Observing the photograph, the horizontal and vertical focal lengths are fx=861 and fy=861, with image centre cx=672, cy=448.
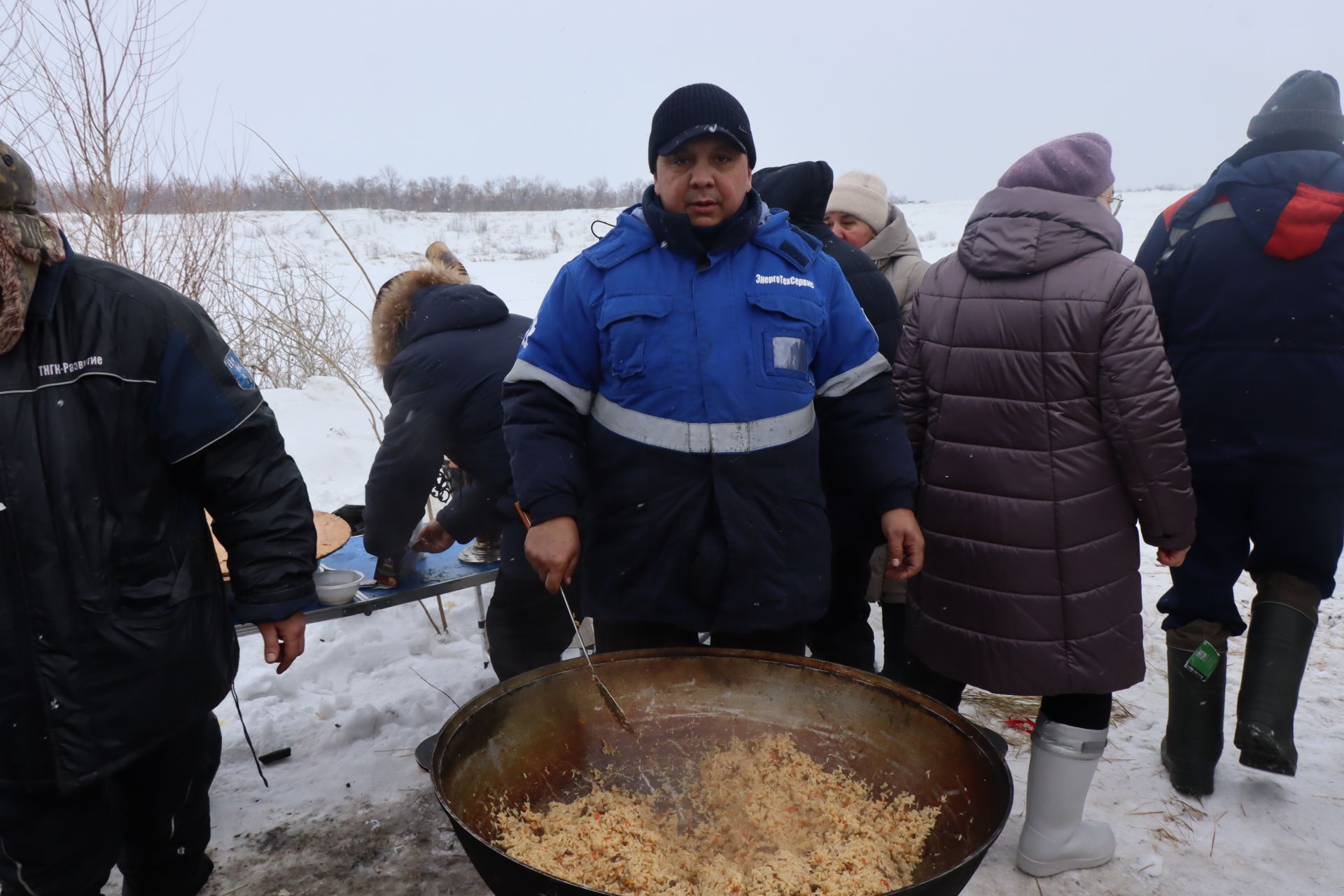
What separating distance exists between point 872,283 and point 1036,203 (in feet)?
2.52

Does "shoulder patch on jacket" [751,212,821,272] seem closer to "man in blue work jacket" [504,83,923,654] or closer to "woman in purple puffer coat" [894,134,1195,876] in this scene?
"man in blue work jacket" [504,83,923,654]

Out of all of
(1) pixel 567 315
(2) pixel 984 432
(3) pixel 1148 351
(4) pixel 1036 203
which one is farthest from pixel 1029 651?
(1) pixel 567 315

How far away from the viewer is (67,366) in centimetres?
175

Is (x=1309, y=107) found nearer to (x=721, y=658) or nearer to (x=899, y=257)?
(x=899, y=257)

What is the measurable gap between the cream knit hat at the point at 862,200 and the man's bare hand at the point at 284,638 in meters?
2.73

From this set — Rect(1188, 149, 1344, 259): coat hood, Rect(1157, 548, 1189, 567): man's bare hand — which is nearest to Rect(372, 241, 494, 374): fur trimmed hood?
Rect(1157, 548, 1189, 567): man's bare hand

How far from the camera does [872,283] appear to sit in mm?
3020

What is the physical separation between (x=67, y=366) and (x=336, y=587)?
4.56 feet

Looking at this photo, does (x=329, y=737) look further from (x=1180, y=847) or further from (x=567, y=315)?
(x=1180, y=847)

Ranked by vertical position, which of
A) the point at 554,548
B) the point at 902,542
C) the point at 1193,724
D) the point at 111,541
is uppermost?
the point at 111,541

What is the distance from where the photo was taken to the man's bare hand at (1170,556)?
234cm

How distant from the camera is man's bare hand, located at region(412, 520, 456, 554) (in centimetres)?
352

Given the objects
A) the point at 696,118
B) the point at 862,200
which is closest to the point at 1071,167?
the point at 696,118

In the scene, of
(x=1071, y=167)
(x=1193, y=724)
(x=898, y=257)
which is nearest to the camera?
(x=1071, y=167)
